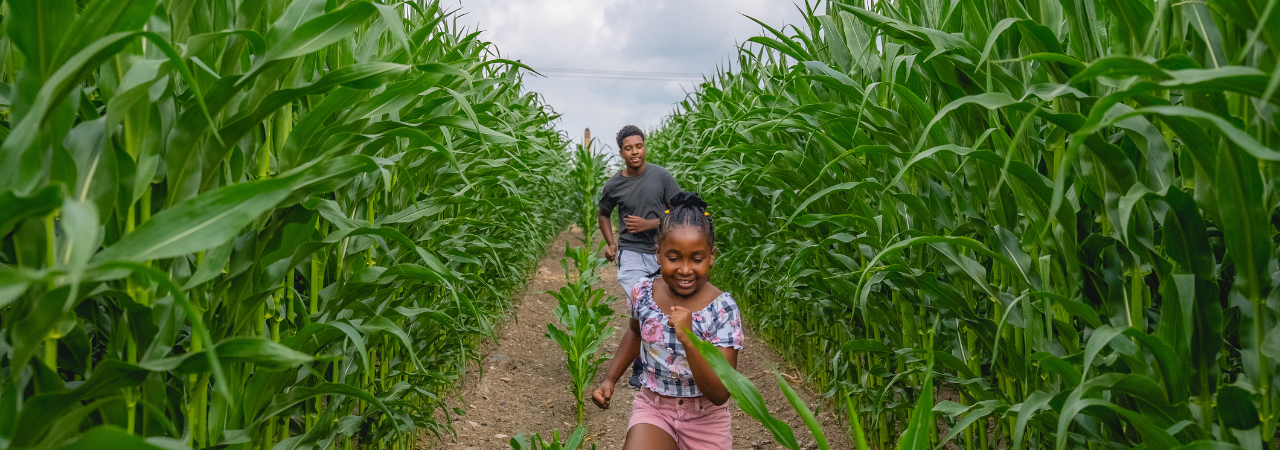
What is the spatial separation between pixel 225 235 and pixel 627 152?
4.25 m

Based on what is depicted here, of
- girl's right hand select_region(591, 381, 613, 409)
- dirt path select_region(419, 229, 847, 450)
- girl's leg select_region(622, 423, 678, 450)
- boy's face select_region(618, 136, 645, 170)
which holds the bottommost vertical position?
dirt path select_region(419, 229, 847, 450)

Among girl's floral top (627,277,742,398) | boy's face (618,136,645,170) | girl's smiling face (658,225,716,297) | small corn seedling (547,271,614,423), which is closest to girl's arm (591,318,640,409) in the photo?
girl's floral top (627,277,742,398)

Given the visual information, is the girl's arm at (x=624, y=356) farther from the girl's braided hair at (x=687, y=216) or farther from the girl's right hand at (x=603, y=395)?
the girl's braided hair at (x=687, y=216)

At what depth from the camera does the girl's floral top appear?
217 cm

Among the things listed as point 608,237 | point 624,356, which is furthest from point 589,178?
point 624,356

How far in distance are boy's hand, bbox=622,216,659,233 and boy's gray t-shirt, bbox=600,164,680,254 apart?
0.08 m

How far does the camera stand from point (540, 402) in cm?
455

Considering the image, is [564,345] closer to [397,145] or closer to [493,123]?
[493,123]

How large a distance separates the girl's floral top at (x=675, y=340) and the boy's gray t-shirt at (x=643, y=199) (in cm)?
251

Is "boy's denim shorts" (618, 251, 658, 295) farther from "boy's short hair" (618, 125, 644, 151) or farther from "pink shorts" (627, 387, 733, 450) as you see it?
"pink shorts" (627, 387, 733, 450)

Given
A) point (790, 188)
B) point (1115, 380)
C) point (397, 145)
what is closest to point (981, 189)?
point (1115, 380)

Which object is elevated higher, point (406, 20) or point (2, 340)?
point (406, 20)

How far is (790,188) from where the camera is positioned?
316 cm

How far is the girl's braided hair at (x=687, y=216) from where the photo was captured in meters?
2.25
